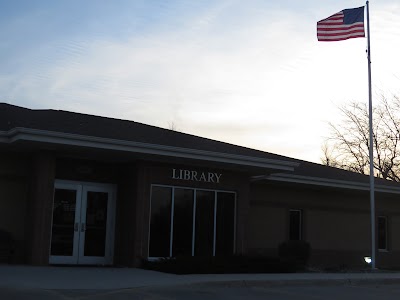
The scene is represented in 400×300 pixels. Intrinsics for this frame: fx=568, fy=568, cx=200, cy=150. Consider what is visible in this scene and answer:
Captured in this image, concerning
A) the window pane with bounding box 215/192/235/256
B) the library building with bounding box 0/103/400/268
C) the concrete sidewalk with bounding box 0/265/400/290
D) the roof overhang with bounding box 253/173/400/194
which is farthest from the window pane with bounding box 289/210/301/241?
the concrete sidewalk with bounding box 0/265/400/290

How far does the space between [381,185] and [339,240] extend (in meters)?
3.16

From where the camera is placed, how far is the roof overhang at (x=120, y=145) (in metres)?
15.3

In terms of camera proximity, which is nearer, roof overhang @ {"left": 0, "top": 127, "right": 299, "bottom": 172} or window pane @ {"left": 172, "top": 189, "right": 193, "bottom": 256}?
roof overhang @ {"left": 0, "top": 127, "right": 299, "bottom": 172}

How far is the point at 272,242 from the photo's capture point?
24.1 m

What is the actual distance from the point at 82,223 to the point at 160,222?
2483 millimetres

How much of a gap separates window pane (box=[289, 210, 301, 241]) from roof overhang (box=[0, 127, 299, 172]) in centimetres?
635

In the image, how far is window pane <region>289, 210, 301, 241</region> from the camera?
81.7 ft

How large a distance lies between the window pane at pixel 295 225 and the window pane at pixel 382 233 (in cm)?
501

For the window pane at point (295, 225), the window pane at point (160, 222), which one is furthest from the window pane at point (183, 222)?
the window pane at point (295, 225)

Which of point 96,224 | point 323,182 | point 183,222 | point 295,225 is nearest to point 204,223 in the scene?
point 183,222

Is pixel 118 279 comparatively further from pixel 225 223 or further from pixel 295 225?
pixel 295 225

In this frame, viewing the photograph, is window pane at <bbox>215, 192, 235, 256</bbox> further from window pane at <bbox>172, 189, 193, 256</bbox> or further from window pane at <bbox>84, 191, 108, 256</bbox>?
window pane at <bbox>84, 191, 108, 256</bbox>

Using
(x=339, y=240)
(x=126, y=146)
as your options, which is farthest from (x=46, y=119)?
(x=339, y=240)

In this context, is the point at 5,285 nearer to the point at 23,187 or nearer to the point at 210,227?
the point at 23,187
